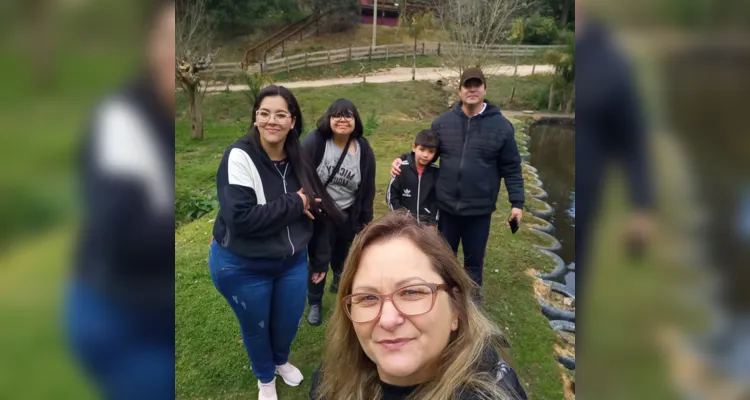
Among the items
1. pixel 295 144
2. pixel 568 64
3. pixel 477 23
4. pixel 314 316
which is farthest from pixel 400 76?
pixel 568 64

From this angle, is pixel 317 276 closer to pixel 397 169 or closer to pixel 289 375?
pixel 289 375

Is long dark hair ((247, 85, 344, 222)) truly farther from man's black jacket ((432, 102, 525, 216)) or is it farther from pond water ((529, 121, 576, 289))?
pond water ((529, 121, 576, 289))

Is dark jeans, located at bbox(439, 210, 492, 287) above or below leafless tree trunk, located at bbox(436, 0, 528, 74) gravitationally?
below

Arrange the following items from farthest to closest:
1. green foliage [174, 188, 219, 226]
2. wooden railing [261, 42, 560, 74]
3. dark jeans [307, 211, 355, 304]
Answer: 1. wooden railing [261, 42, 560, 74]
2. green foliage [174, 188, 219, 226]
3. dark jeans [307, 211, 355, 304]

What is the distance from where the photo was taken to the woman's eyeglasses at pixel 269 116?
177 centimetres

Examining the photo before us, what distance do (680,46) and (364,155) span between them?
222 centimetres

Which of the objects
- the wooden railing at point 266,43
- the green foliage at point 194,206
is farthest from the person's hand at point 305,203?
the wooden railing at point 266,43

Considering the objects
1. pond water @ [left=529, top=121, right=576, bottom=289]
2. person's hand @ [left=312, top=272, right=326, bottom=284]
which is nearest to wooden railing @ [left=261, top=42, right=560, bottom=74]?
pond water @ [left=529, top=121, right=576, bottom=289]

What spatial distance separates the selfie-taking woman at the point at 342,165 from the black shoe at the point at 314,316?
16cm

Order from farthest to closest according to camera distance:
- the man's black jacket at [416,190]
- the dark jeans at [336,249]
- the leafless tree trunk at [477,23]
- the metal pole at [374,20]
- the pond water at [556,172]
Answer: the metal pole at [374,20] < the leafless tree trunk at [477,23] < the pond water at [556,172] < the dark jeans at [336,249] < the man's black jacket at [416,190]

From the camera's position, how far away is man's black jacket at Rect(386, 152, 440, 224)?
8.67 ft

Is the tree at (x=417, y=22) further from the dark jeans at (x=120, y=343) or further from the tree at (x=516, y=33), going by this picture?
the dark jeans at (x=120, y=343)

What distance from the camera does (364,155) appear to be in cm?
258

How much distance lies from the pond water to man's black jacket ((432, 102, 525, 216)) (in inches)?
46.5
